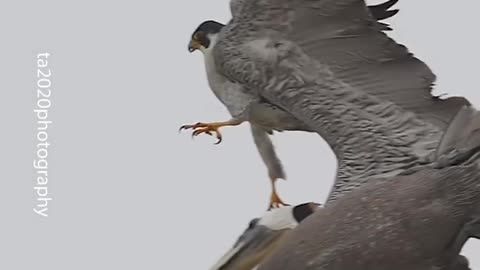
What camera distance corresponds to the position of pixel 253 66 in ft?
7.75

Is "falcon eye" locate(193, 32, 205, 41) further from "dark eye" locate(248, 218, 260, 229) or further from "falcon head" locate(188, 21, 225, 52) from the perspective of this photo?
"dark eye" locate(248, 218, 260, 229)

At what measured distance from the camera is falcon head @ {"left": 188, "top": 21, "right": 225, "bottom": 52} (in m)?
2.48

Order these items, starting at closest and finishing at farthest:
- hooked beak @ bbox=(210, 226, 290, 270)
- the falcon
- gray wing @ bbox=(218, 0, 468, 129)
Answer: the falcon, hooked beak @ bbox=(210, 226, 290, 270), gray wing @ bbox=(218, 0, 468, 129)

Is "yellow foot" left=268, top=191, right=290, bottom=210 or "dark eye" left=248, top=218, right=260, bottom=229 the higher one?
"yellow foot" left=268, top=191, right=290, bottom=210

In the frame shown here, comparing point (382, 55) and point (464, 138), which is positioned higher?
point (382, 55)

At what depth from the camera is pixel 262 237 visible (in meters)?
2.23

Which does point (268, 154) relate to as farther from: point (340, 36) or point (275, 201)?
point (340, 36)

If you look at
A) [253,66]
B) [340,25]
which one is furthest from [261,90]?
[340,25]

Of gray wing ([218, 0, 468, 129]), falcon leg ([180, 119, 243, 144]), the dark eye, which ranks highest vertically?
gray wing ([218, 0, 468, 129])

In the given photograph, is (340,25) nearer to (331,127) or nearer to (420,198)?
(331,127)

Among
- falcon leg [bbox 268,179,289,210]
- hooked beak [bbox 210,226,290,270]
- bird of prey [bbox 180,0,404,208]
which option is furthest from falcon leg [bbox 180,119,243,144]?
hooked beak [bbox 210,226,290,270]

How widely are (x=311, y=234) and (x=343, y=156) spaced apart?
0.25 meters

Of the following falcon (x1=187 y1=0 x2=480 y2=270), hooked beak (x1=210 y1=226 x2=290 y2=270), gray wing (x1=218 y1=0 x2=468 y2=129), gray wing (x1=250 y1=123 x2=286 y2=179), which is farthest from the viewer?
gray wing (x1=250 y1=123 x2=286 y2=179)

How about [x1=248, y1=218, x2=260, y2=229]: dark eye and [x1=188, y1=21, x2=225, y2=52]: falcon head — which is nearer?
[x1=248, y1=218, x2=260, y2=229]: dark eye
